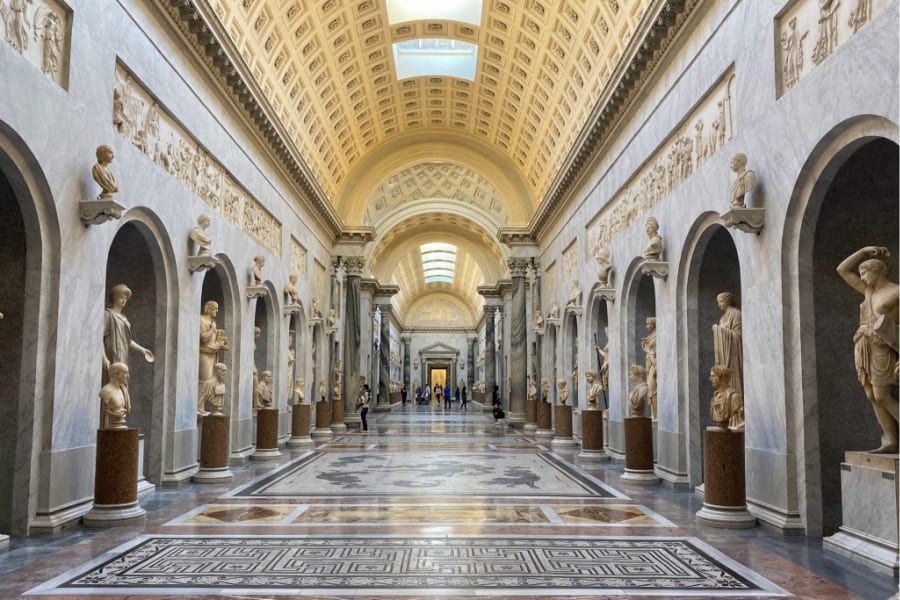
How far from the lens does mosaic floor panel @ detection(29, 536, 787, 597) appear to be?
630cm

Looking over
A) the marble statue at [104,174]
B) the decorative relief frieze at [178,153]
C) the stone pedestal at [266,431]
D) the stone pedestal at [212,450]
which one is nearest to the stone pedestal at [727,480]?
the marble statue at [104,174]

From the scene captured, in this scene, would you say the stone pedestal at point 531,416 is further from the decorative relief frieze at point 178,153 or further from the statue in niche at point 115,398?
the statue in niche at point 115,398

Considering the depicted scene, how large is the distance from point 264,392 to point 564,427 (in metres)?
8.31

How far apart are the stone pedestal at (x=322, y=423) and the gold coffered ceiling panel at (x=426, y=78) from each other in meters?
8.21

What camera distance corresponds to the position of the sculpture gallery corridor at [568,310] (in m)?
7.11

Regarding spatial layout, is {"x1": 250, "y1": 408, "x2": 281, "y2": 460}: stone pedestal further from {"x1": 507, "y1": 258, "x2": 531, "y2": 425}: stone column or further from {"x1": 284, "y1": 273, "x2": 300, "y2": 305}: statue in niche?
{"x1": 507, "y1": 258, "x2": 531, "y2": 425}: stone column

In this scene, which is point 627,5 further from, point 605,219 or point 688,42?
point 605,219

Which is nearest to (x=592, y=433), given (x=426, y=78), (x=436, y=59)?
(x=436, y=59)

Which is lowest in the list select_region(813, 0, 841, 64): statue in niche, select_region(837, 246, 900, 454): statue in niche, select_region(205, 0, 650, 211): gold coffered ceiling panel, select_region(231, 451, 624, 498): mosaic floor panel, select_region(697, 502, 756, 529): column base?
select_region(231, 451, 624, 498): mosaic floor panel

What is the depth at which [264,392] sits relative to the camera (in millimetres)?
18953

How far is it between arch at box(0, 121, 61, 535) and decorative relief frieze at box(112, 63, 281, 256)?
254 centimetres

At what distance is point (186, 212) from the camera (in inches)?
533

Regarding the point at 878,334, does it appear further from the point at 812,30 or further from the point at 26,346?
the point at 26,346

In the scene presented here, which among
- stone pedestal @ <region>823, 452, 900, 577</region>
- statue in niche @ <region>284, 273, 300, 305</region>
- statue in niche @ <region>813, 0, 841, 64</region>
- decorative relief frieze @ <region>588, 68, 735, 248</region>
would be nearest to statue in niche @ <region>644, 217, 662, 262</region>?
decorative relief frieze @ <region>588, 68, 735, 248</region>
